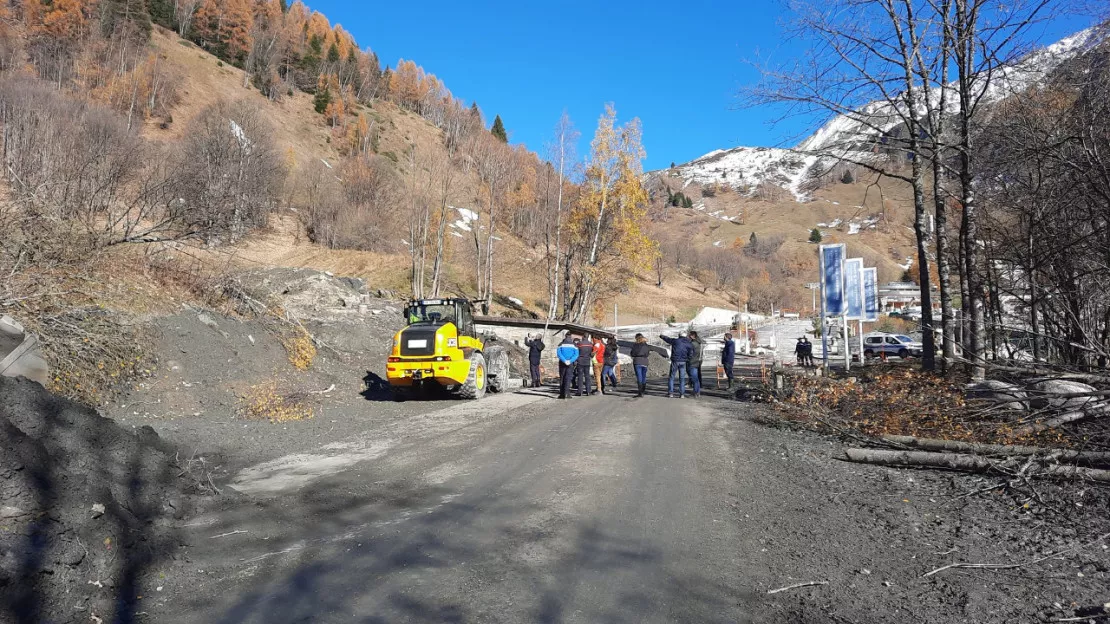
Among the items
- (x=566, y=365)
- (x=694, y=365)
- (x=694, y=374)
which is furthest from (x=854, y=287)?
(x=566, y=365)

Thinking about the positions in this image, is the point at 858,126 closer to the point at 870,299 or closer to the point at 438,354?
the point at 870,299

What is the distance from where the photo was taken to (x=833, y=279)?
21.0 m

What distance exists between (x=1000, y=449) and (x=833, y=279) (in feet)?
50.0

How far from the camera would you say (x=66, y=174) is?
54.1ft

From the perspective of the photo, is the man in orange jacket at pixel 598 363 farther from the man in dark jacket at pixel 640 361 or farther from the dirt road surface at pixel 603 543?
the dirt road surface at pixel 603 543

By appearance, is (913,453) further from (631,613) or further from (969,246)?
(969,246)

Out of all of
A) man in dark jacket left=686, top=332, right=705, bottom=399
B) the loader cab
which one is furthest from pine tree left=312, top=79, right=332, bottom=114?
man in dark jacket left=686, top=332, right=705, bottom=399

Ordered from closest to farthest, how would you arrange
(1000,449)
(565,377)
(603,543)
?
(603,543) < (1000,449) < (565,377)

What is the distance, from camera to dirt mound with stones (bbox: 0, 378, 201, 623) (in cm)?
384

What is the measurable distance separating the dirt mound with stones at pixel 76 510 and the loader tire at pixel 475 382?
869 centimetres

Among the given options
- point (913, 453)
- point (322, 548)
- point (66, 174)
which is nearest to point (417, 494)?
point (322, 548)

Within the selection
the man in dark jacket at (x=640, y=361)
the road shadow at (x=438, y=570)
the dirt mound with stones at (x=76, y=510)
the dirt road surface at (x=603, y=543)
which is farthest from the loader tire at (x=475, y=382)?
the road shadow at (x=438, y=570)

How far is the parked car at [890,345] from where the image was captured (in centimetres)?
3501

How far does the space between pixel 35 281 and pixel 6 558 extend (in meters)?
9.34
